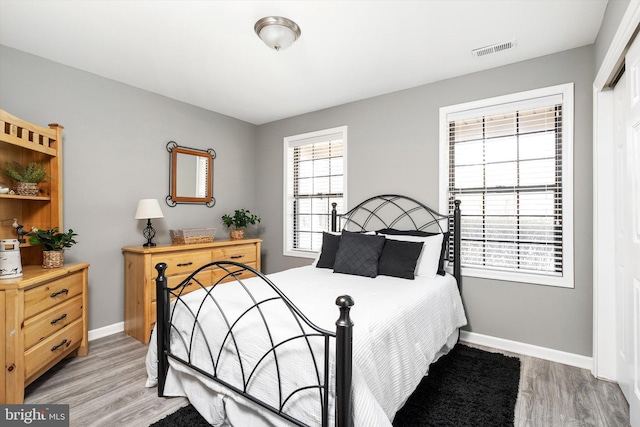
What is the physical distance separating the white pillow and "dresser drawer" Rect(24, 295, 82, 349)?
2.80m

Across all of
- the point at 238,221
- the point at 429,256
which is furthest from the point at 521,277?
the point at 238,221

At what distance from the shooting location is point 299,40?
250 cm

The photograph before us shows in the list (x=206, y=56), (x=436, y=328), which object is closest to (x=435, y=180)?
(x=436, y=328)

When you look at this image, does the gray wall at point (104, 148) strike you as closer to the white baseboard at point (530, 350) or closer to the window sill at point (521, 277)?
the window sill at point (521, 277)

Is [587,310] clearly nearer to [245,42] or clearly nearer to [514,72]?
[514,72]

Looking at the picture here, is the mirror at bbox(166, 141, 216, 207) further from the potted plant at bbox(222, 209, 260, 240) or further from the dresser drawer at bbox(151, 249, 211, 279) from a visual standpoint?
the dresser drawer at bbox(151, 249, 211, 279)

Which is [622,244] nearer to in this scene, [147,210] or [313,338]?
[313,338]

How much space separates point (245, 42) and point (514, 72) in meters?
2.32

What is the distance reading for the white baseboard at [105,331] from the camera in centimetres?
306

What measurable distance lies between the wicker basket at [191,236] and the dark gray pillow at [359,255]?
1615 millimetres

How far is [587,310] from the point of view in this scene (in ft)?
8.32

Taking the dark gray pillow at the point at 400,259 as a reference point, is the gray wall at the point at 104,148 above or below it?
above

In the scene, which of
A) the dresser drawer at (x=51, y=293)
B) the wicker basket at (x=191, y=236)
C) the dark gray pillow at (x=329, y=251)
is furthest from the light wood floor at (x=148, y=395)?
the dark gray pillow at (x=329, y=251)

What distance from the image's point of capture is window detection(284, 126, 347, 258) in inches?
158
